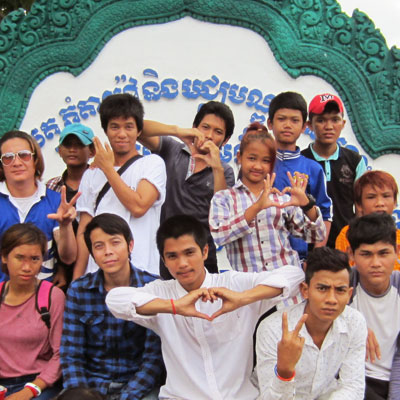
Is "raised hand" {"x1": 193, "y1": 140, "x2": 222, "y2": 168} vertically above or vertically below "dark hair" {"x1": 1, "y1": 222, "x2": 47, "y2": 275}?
above

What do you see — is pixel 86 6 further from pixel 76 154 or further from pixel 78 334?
pixel 78 334

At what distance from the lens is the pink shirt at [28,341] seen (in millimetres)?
2643

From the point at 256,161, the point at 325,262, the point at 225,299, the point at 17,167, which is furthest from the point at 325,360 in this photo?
the point at 17,167

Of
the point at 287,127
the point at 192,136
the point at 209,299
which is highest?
the point at 287,127

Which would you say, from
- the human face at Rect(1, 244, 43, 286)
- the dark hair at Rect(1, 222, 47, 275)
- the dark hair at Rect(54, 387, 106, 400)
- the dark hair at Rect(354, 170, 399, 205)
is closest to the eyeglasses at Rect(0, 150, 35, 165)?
the dark hair at Rect(1, 222, 47, 275)

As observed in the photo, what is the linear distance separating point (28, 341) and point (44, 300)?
0.20m

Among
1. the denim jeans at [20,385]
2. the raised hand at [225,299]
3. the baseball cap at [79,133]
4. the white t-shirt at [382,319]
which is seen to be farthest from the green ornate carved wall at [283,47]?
the raised hand at [225,299]

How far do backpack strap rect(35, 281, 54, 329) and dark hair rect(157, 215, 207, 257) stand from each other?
2.14ft

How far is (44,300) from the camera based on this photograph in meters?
2.72

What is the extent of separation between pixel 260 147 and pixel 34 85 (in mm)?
2746

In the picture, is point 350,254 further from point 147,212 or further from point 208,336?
point 147,212

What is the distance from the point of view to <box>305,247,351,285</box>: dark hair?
235cm

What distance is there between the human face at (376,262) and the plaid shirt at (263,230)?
8.9 inches

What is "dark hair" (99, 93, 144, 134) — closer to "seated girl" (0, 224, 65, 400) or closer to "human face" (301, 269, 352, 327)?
"seated girl" (0, 224, 65, 400)
